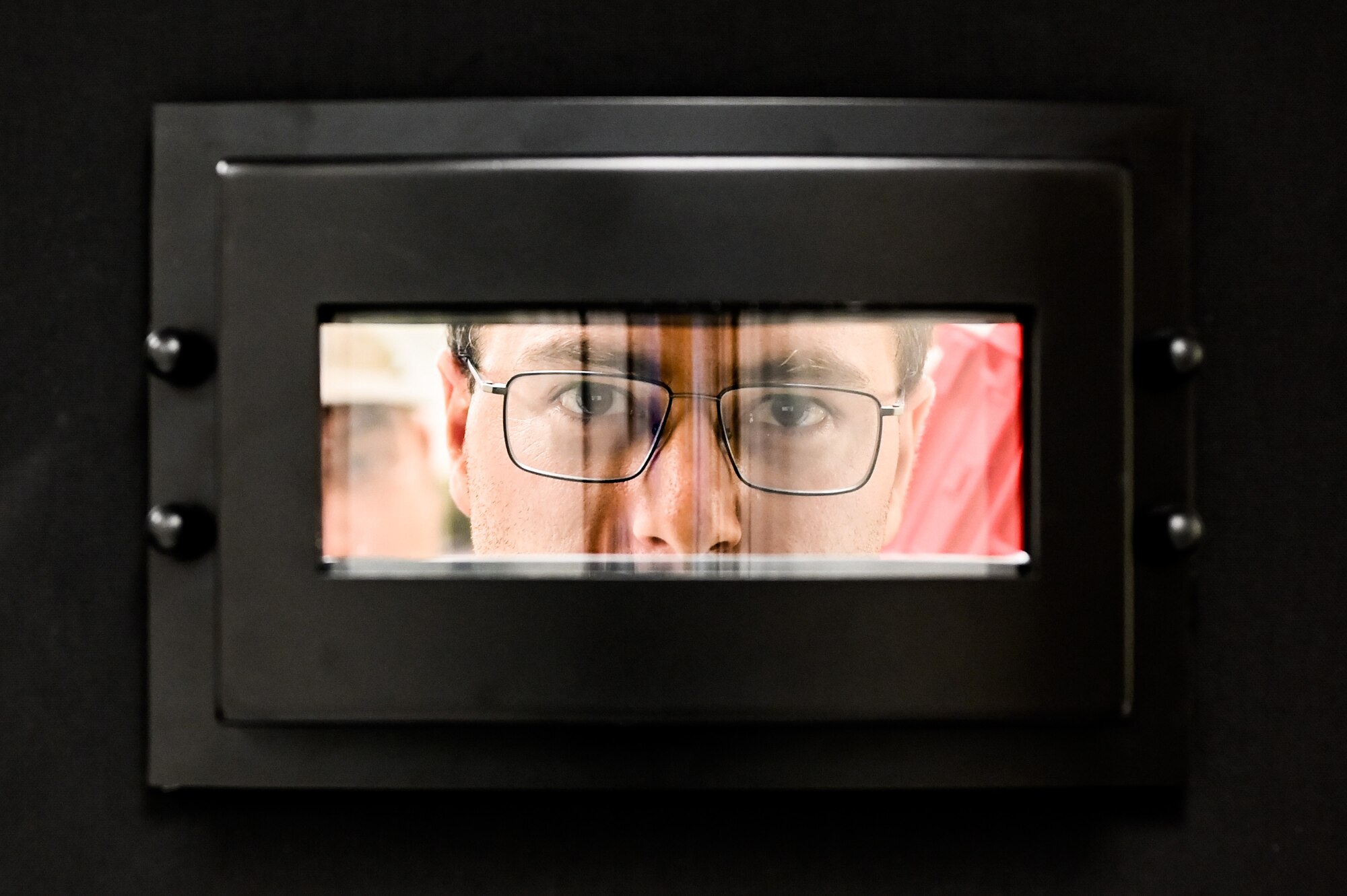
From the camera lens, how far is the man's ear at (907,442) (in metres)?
0.68

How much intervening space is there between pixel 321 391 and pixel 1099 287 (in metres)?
0.47

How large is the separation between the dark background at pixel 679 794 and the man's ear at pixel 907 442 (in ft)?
0.62

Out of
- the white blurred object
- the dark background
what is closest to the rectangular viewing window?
the white blurred object

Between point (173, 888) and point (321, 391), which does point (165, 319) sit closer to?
point (321, 391)

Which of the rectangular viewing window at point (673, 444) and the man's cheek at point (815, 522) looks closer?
the rectangular viewing window at point (673, 444)

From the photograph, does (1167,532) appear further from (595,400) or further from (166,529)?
A: (166,529)

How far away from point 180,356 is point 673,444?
0.37 m

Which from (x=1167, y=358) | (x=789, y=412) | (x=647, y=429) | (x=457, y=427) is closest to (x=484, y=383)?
(x=457, y=427)

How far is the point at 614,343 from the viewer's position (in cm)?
66

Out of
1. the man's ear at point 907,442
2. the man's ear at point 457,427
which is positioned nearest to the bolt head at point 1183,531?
the man's ear at point 907,442

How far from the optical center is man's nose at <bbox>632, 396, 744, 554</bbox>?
716 mm

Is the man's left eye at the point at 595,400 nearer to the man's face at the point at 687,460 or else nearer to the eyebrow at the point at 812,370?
the man's face at the point at 687,460

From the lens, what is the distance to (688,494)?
2.42ft

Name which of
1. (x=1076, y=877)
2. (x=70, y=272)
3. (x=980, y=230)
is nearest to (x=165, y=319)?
(x=70, y=272)
